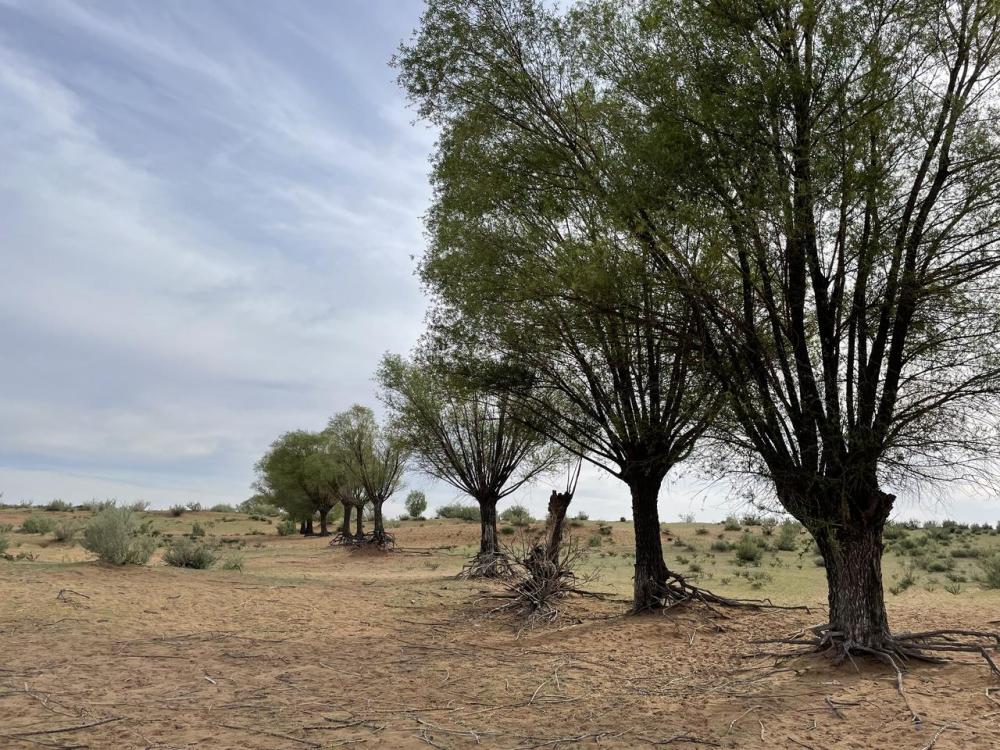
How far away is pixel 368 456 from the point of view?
3709cm

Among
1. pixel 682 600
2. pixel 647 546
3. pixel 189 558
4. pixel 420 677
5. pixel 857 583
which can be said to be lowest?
pixel 420 677

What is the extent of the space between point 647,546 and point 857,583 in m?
4.86

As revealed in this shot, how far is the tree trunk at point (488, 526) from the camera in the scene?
74.2 feet

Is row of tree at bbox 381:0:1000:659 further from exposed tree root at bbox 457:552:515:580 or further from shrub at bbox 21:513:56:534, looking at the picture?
shrub at bbox 21:513:56:534

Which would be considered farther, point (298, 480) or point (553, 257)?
point (298, 480)

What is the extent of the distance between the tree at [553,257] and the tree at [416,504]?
153 feet

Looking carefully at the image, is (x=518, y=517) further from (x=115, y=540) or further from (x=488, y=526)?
(x=115, y=540)

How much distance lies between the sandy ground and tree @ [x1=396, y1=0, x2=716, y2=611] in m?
3.37

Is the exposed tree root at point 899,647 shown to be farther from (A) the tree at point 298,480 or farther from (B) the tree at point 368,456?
(A) the tree at point 298,480

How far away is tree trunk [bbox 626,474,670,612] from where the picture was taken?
13250 millimetres

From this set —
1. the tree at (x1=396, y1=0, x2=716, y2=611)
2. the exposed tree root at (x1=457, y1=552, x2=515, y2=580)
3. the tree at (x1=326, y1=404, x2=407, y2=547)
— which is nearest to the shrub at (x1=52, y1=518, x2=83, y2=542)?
the tree at (x1=326, y1=404, x2=407, y2=547)

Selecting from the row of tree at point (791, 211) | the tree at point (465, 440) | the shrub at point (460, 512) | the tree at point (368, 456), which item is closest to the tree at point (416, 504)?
the shrub at point (460, 512)

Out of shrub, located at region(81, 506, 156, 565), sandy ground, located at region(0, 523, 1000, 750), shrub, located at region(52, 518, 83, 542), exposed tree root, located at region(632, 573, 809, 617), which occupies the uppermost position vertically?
shrub, located at region(81, 506, 156, 565)

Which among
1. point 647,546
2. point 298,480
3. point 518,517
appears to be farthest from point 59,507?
point 647,546
